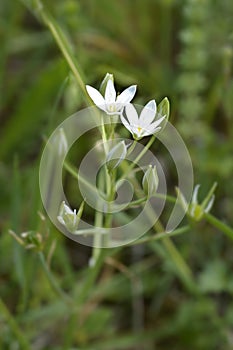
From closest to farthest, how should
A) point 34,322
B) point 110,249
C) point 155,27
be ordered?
1. point 110,249
2. point 34,322
3. point 155,27

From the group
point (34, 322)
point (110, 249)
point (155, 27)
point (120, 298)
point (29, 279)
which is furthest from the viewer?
point (155, 27)

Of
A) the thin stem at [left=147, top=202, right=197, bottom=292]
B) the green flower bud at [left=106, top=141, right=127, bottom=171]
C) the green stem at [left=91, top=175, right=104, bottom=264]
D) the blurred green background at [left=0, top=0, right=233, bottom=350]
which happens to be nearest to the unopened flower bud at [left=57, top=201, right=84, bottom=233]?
the green flower bud at [left=106, top=141, right=127, bottom=171]

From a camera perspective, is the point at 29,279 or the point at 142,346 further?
the point at 142,346

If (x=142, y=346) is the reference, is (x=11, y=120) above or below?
above

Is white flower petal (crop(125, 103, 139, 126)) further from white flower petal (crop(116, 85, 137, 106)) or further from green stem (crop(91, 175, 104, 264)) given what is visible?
green stem (crop(91, 175, 104, 264))

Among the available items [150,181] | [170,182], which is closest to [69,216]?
[150,181]

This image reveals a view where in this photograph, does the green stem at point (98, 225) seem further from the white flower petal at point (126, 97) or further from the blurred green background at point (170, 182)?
the white flower petal at point (126, 97)

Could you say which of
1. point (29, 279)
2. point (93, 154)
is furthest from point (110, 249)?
point (93, 154)

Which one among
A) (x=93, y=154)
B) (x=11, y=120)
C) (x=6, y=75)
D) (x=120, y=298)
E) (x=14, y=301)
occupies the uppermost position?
(x=6, y=75)

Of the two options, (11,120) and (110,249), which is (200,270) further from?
(11,120)
